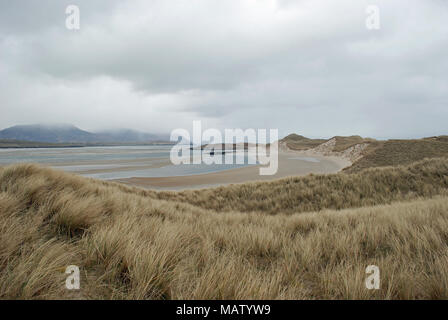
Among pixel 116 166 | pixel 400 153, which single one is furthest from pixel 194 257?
pixel 400 153

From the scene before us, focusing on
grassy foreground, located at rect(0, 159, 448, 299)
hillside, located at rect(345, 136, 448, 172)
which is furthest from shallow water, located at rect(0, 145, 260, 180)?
hillside, located at rect(345, 136, 448, 172)

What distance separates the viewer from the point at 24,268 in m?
1.63

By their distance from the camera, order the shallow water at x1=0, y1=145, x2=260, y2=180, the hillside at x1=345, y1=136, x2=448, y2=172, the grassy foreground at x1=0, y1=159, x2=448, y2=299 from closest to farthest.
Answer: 1. the grassy foreground at x1=0, y1=159, x2=448, y2=299
2. the shallow water at x1=0, y1=145, x2=260, y2=180
3. the hillside at x1=345, y1=136, x2=448, y2=172

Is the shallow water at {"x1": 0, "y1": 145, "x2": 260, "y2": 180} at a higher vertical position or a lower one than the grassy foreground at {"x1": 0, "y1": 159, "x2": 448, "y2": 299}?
lower

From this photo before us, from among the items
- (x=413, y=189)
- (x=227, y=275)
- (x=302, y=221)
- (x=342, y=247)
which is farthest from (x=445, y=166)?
(x=227, y=275)

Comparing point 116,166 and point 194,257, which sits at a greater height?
point 194,257

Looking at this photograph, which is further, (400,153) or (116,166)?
(400,153)

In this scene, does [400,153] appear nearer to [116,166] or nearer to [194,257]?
[194,257]

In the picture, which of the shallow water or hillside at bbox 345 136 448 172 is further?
hillside at bbox 345 136 448 172

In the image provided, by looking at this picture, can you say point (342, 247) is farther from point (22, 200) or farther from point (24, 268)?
point (22, 200)

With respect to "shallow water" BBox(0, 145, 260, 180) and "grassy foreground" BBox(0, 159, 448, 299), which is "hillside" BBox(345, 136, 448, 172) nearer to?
"shallow water" BBox(0, 145, 260, 180)

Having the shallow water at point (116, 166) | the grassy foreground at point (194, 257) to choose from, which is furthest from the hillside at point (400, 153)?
the grassy foreground at point (194, 257)

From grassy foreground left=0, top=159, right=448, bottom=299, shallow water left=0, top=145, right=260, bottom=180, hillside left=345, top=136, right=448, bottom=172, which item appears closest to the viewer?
grassy foreground left=0, top=159, right=448, bottom=299
